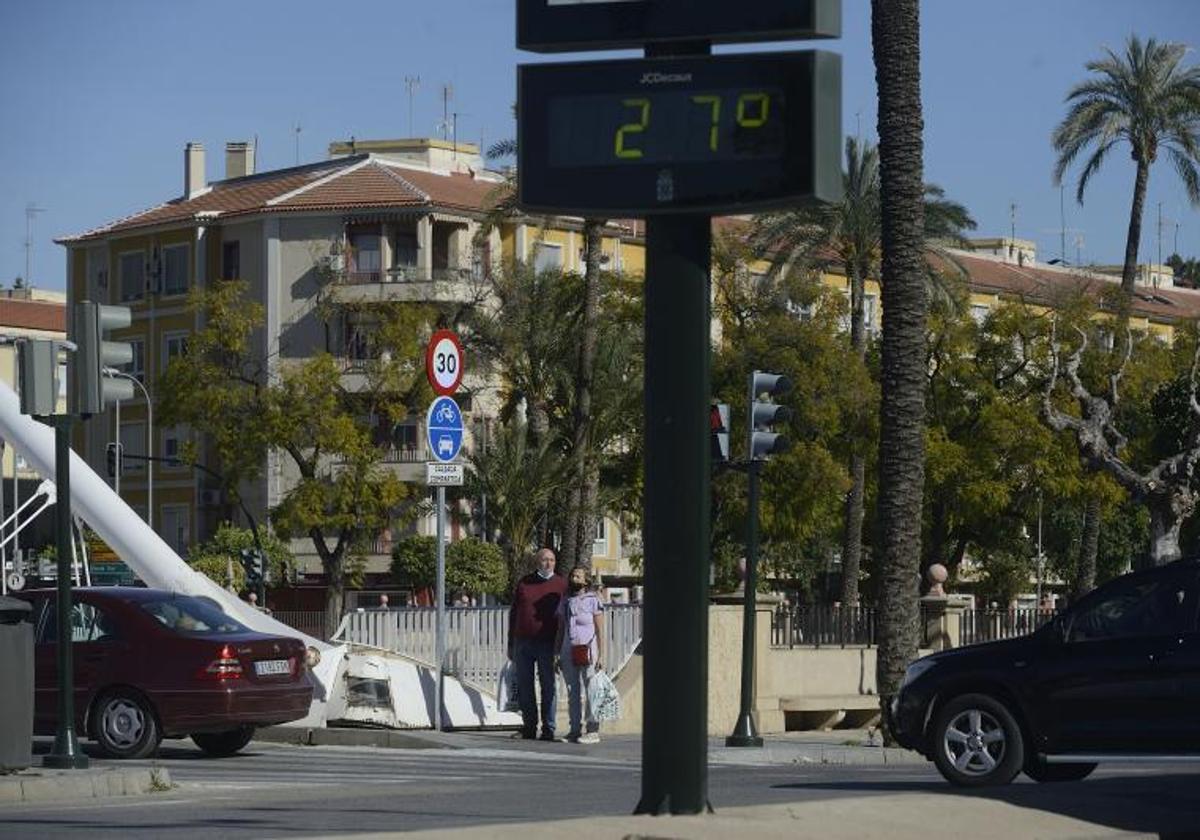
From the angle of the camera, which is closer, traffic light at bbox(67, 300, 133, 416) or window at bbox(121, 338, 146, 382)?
traffic light at bbox(67, 300, 133, 416)

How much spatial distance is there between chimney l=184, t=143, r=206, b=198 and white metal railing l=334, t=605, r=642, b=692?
237 ft

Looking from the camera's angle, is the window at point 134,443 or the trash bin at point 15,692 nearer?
the trash bin at point 15,692

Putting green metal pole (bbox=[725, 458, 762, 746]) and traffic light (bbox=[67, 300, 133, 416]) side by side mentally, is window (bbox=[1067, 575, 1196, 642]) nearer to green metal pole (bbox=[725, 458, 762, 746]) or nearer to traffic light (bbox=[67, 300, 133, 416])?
green metal pole (bbox=[725, 458, 762, 746])

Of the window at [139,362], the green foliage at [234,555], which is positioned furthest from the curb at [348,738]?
the window at [139,362]

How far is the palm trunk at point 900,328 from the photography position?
24594 mm

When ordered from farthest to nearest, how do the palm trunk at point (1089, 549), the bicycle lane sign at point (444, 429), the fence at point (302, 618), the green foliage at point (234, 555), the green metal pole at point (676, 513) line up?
the green foliage at point (234, 555) → the fence at point (302, 618) → the palm trunk at point (1089, 549) → the bicycle lane sign at point (444, 429) → the green metal pole at point (676, 513)

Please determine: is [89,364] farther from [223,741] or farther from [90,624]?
[223,741]

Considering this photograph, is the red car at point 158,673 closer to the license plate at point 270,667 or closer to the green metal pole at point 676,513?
the license plate at point 270,667

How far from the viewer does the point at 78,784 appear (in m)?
16.1

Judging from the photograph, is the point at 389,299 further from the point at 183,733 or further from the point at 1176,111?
the point at 183,733

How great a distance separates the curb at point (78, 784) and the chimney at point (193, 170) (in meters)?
81.5

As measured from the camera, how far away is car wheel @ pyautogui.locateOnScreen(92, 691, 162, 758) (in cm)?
2047

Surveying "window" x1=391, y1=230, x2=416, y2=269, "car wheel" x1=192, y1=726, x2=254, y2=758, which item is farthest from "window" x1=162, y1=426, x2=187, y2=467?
"car wheel" x1=192, y1=726, x2=254, y2=758

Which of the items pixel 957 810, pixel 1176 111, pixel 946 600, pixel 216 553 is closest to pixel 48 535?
pixel 216 553
